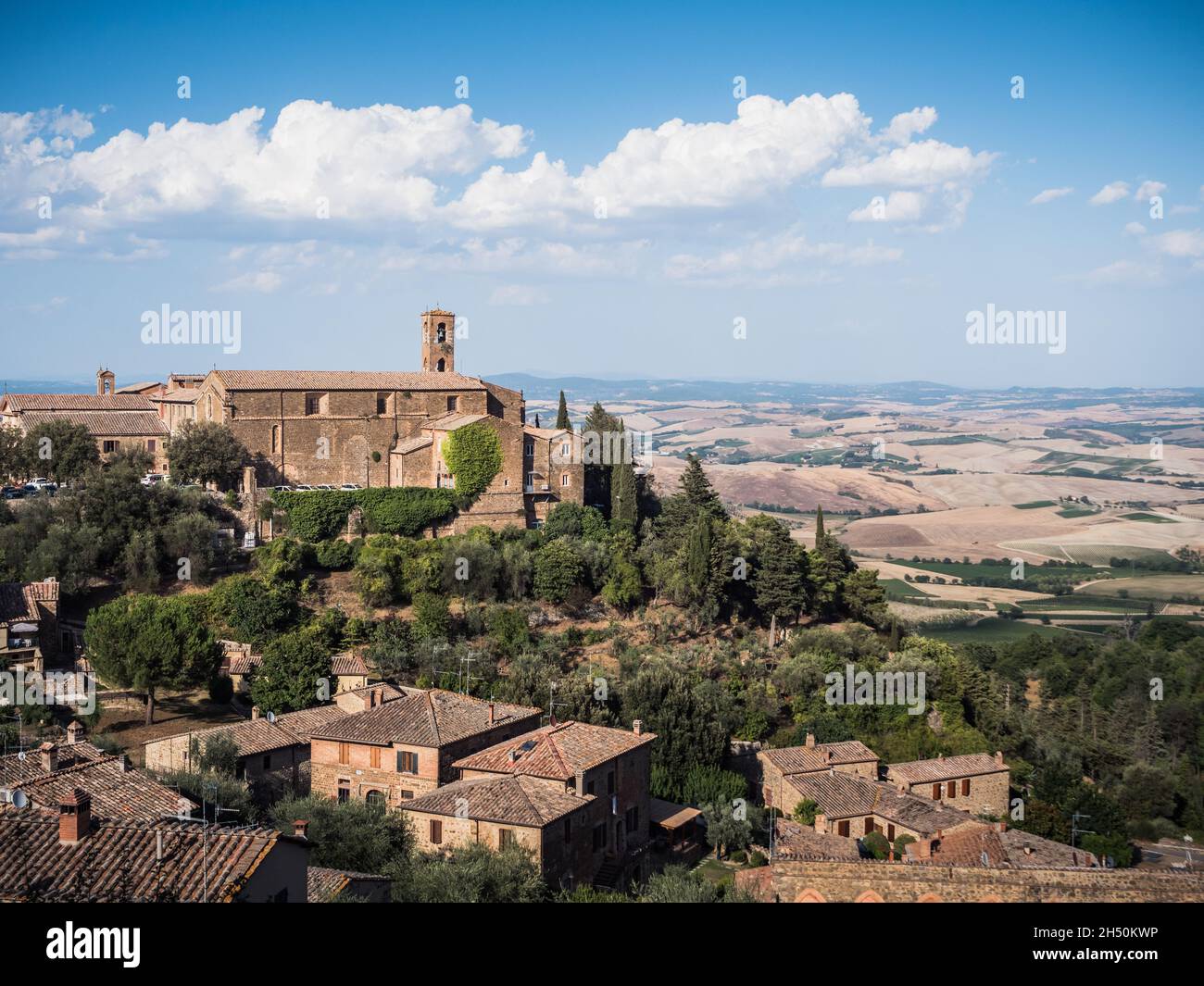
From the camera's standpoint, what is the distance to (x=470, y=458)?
35.5 metres

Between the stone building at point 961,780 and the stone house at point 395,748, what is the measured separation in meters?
10.0

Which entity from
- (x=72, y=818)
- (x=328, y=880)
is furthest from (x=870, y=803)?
(x=72, y=818)

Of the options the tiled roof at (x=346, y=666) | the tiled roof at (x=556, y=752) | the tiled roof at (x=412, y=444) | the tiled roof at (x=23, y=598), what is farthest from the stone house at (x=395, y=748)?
the tiled roof at (x=412, y=444)

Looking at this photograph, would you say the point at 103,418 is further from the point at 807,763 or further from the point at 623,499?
the point at 807,763

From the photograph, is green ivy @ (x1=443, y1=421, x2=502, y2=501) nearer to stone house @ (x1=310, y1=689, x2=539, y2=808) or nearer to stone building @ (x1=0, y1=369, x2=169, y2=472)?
stone building @ (x1=0, y1=369, x2=169, y2=472)

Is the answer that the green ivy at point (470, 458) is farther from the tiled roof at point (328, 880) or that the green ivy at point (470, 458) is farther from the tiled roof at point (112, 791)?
the tiled roof at point (328, 880)

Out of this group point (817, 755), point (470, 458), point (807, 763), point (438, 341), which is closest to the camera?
point (807, 763)

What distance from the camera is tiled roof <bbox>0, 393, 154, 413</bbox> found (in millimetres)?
38062

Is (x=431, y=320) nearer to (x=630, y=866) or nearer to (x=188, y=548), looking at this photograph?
(x=188, y=548)

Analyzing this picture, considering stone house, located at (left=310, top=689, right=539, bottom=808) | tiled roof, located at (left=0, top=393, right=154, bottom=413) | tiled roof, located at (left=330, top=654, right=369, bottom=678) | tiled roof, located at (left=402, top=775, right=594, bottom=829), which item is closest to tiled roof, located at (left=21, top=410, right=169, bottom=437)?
tiled roof, located at (left=0, top=393, right=154, bottom=413)

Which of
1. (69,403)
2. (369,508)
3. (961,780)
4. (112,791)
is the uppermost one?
(69,403)

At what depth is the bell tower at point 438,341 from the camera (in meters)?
43.2

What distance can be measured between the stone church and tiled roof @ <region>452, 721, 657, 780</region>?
13432 millimetres

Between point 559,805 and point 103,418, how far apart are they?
2431 centimetres
